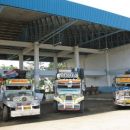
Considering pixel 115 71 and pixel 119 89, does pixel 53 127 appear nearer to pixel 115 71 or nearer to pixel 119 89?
pixel 119 89

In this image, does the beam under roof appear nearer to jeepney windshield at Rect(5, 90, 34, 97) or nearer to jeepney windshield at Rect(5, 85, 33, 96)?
jeepney windshield at Rect(5, 85, 33, 96)

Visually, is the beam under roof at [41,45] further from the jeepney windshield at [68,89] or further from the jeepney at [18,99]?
the jeepney at [18,99]

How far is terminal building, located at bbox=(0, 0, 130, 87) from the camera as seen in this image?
24.6m

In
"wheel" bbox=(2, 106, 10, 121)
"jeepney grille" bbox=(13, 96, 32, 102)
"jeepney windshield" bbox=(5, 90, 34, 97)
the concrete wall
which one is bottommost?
"wheel" bbox=(2, 106, 10, 121)

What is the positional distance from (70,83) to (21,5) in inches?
295

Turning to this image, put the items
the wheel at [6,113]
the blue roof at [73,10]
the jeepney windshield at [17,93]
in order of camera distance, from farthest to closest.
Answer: the blue roof at [73,10]
the jeepney windshield at [17,93]
the wheel at [6,113]

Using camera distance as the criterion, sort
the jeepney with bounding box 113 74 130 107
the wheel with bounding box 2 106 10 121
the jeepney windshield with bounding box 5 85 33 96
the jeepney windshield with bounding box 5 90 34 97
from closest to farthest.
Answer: the wheel with bounding box 2 106 10 121
the jeepney windshield with bounding box 5 90 34 97
the jeepney windshield with bounding box 5 85 33 96
the jeepney with bounding box 113 74 130 107

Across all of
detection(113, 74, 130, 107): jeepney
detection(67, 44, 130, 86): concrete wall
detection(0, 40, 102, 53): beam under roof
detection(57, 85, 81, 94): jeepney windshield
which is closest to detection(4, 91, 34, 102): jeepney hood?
detection(57, 85, 81, 94): jeepney windshield

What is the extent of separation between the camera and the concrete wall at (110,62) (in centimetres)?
4258

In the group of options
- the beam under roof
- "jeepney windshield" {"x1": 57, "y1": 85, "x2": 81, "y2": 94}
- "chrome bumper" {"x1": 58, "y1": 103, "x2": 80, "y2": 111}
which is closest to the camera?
"chrome bumper" {"x1": 58, "y1": 103, "x2": 80, "y2": 111}

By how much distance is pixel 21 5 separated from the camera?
70.0ft

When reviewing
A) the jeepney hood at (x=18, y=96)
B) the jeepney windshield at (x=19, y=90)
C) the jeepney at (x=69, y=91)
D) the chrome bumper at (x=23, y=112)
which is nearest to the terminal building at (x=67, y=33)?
the jeepney at (x=69, y=91)

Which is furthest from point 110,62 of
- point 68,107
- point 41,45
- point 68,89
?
point 68,107

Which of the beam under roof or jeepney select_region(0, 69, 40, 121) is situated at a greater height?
the beam under roof
